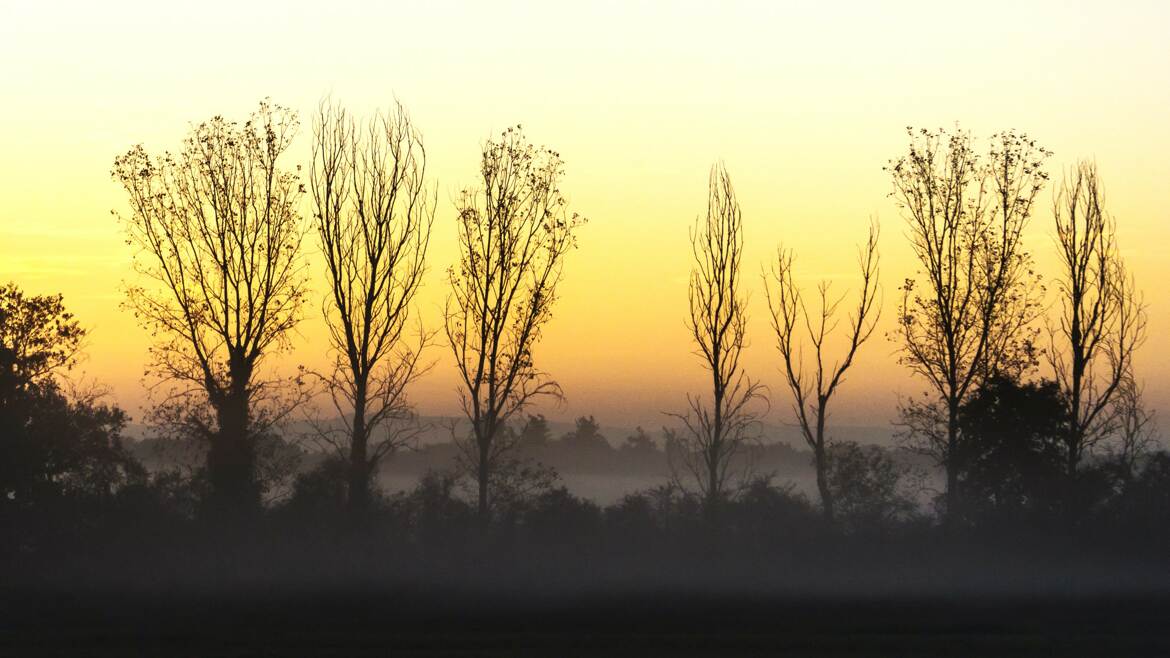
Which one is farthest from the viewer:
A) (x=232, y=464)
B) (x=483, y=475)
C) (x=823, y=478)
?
(x=823, y=478)

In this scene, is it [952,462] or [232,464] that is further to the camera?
[952,462]

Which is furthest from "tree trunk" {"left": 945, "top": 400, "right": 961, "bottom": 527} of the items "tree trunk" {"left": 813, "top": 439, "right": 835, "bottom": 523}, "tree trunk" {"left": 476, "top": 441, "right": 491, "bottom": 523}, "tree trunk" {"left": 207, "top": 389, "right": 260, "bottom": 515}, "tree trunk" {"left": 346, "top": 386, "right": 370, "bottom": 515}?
"tree trunk" {"left": 207, "top": 389, "right": 260, "bottom": 515}

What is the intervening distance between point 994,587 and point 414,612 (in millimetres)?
13870

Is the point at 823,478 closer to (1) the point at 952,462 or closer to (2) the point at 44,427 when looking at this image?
(1) the point at 952,462

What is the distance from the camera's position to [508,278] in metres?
37.3

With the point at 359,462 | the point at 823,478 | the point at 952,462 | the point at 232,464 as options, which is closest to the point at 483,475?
the point at 359,462

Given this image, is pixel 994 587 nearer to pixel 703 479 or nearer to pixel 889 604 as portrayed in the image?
pixel 889 604

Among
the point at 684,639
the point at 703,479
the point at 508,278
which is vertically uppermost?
the point at 508,278

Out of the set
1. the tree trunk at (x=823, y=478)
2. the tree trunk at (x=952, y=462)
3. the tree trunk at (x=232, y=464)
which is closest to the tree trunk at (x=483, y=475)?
the tree trunk at (x=232, y=464)

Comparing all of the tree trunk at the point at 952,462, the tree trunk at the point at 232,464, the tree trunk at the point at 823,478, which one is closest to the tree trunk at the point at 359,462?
the tree trunk at the point at 232,464

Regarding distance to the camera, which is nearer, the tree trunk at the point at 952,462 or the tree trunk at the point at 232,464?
the tree trunk at the point at 232,464

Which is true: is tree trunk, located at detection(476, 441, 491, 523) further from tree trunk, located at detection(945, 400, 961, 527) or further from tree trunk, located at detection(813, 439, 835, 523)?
tree trunk, located at detection(945, 400, 961, 527)

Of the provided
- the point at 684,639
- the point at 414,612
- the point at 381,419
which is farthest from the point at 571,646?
the point at 381,419

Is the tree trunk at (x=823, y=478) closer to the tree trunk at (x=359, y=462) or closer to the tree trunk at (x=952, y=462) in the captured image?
the tree trunk at (x=952, y=462)
